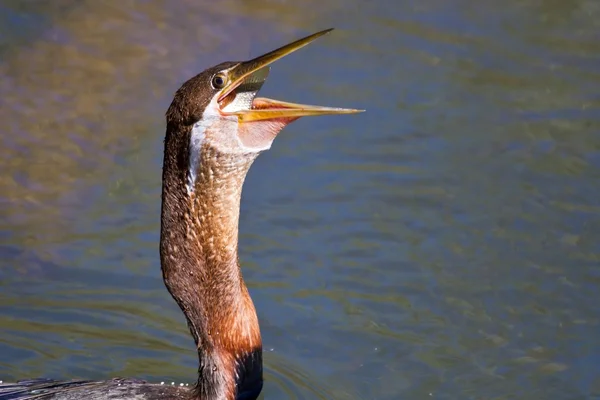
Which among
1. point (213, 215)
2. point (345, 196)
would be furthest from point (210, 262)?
point (345, 196)

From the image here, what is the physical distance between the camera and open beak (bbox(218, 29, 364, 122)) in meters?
5.43

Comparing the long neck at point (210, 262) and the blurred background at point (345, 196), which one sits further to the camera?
the blurred background at point (345, 196)

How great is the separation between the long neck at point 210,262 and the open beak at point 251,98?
0.23 metres

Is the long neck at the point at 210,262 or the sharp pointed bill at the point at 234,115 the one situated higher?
the sharp pointed bill at the point at 234,115

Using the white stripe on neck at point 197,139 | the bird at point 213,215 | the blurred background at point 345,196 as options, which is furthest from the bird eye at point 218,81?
the blurred background at point 345,196

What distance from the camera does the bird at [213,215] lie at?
5410 mm

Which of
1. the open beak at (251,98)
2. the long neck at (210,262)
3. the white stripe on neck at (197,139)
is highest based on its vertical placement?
the open beak at (251,98)

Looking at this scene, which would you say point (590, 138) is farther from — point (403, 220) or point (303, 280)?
point (303, 280)

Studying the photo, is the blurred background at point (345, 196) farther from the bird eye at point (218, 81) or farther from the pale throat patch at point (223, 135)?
the bird eye at point (218, 81)

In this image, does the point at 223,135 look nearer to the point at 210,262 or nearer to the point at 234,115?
the point at 234,115

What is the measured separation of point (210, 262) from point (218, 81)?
918 millimetres

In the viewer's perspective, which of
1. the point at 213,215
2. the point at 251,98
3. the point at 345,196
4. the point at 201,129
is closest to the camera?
the point at 201,129

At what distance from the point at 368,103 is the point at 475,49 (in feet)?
3.74

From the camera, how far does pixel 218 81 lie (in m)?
5.43
